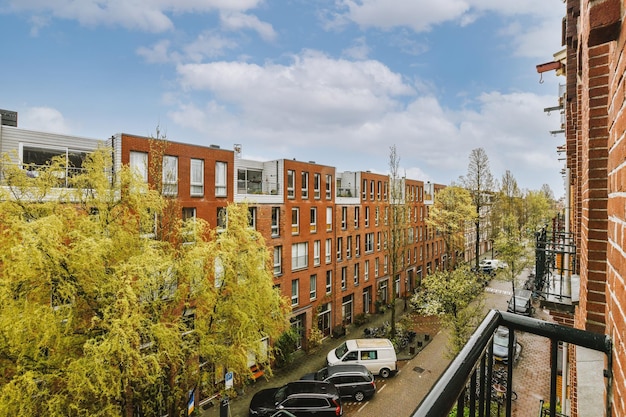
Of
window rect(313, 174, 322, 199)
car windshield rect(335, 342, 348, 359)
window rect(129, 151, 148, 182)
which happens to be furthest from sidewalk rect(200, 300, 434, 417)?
window rect(129, 151, 148, 182)

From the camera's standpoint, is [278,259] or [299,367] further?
[278,259]

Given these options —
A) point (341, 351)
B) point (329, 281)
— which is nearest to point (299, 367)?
point (341, 351)

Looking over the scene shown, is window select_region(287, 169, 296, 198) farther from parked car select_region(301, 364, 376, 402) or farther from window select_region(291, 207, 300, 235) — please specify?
parked car select_region(301, 364, 376, 402)

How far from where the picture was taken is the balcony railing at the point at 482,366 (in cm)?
101

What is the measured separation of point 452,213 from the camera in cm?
3272

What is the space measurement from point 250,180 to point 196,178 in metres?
6.03

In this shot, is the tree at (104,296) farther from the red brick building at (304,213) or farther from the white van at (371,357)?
the white van at (371,357)

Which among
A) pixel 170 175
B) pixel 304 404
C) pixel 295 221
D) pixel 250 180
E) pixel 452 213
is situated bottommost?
pixel 304 404

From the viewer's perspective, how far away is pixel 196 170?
1616 cm

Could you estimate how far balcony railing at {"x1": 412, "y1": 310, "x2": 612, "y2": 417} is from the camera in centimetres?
101

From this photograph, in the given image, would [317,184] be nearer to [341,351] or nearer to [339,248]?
[339,248]

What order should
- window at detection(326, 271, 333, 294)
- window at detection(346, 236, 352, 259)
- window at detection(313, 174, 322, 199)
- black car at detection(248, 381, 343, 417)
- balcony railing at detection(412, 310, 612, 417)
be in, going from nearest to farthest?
balcony railing at detection(412, 310, 612, 417) < black car at detection(248, 381, 343, 417) < window at detection(313, 174, 322, 199) < window at detection(326, 271, 333, 294) < window at detection(346, 236, 352, 259)

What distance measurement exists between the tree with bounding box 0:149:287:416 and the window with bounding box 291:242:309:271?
866 centimetres

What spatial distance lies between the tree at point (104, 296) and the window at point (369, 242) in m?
16.9
